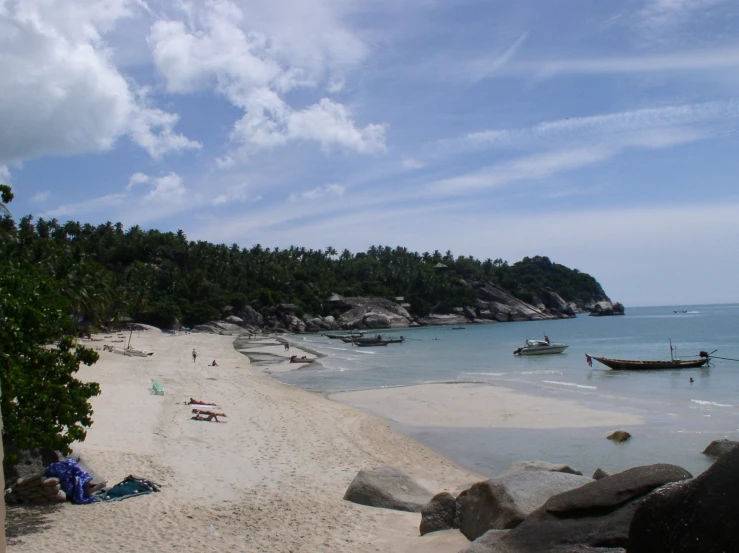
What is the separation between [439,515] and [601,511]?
12.2 ft

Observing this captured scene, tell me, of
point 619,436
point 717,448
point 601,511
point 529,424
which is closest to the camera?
point 601,511

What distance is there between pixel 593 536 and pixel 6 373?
7784 mm

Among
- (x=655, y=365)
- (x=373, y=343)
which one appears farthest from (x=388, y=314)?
(x=655, y=365)

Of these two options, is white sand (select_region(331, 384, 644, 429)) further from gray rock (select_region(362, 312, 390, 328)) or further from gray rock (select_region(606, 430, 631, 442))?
gray rock (select_region(362, 312, 390, 328))

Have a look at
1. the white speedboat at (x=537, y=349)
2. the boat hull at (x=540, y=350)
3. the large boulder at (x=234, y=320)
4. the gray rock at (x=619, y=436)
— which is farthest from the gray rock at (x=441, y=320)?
the gray rock at (x=619, y=436)

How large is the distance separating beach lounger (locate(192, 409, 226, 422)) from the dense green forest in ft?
129

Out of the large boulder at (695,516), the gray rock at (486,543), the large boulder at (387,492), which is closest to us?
the large boulder at (695,516)

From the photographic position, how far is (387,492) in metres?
11.3

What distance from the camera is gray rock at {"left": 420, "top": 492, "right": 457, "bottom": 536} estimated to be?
936 centimetres

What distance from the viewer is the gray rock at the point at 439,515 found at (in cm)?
936

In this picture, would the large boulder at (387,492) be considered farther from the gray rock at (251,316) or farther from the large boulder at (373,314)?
the large boulder at (373,314)

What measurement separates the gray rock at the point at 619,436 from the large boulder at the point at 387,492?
32.3 feet

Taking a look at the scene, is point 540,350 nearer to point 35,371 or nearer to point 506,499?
point 506,499

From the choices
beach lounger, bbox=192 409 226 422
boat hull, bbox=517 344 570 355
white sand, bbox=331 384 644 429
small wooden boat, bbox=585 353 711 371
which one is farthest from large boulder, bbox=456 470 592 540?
boat hull, bbox=517 344 570 355
